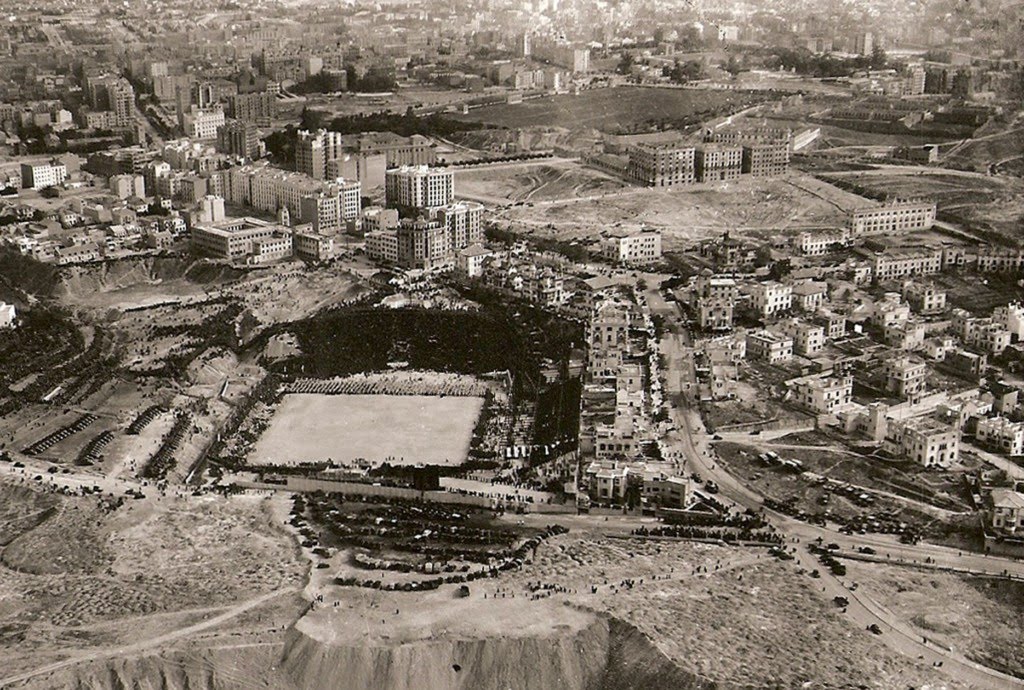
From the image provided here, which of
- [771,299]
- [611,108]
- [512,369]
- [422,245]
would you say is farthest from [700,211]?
[611,108]

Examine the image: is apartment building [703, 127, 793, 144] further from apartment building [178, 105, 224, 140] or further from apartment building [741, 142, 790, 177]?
apartment building [178, 105, 224, 140]

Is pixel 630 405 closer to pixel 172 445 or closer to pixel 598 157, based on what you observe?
pixel 172 445

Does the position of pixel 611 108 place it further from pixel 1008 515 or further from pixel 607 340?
pixel 1008 515

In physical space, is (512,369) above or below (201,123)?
below

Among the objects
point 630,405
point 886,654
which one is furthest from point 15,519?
point 886,654

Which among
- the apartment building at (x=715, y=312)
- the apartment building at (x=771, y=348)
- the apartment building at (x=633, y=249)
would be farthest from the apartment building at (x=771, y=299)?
the apartment building at (x=633, y=249)
